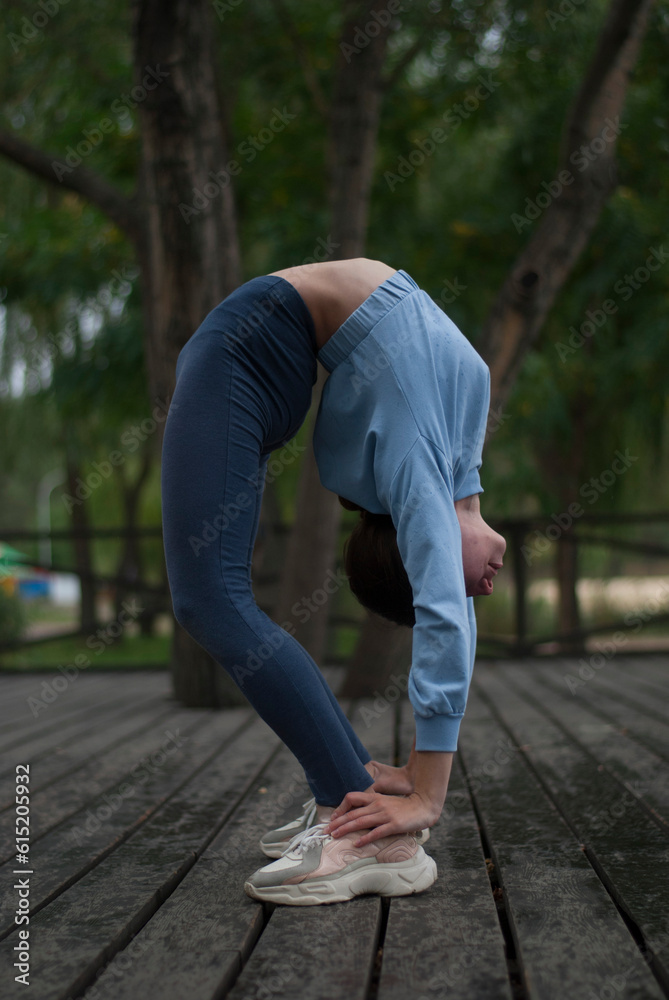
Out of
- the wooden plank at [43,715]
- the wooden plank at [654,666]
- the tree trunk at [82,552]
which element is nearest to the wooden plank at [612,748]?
the wooden plank at [654,666]

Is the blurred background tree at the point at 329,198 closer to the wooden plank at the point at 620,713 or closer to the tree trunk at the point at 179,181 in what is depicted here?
the tree trunk at the point at 179,181

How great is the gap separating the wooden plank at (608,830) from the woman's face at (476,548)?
562 millimetres

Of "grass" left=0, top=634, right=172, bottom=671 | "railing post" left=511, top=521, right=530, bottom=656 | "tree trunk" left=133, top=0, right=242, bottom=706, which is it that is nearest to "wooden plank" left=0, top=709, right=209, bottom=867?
"tree trunk" left=133, top=0, right=242, bottom=706

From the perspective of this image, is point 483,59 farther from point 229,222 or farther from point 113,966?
point 113,966

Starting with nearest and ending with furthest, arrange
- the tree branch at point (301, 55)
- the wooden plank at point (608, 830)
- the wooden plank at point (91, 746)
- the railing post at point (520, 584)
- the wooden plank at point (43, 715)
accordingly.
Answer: the wooden plank at point (608, 830), the wooden plank at point (91, 746), the wooden plank at point (43, 715), the tree branch at point (301, 55), the railing post at point (520, 584)

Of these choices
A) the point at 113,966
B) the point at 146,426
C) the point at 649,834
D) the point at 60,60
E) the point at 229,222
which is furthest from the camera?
the point at 146,426

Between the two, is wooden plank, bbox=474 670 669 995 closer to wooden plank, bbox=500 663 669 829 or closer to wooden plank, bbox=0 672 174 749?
wooden plank, bbox=500 663 669 829

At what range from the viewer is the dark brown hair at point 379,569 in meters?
1.65

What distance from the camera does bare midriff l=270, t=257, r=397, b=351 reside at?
1.65 m

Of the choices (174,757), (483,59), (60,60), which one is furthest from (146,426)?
(174,757)

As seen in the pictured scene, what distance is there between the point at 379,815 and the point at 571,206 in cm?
329

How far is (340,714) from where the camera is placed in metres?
1.68

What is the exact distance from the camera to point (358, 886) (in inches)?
59.2

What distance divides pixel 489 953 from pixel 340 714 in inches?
20.9
